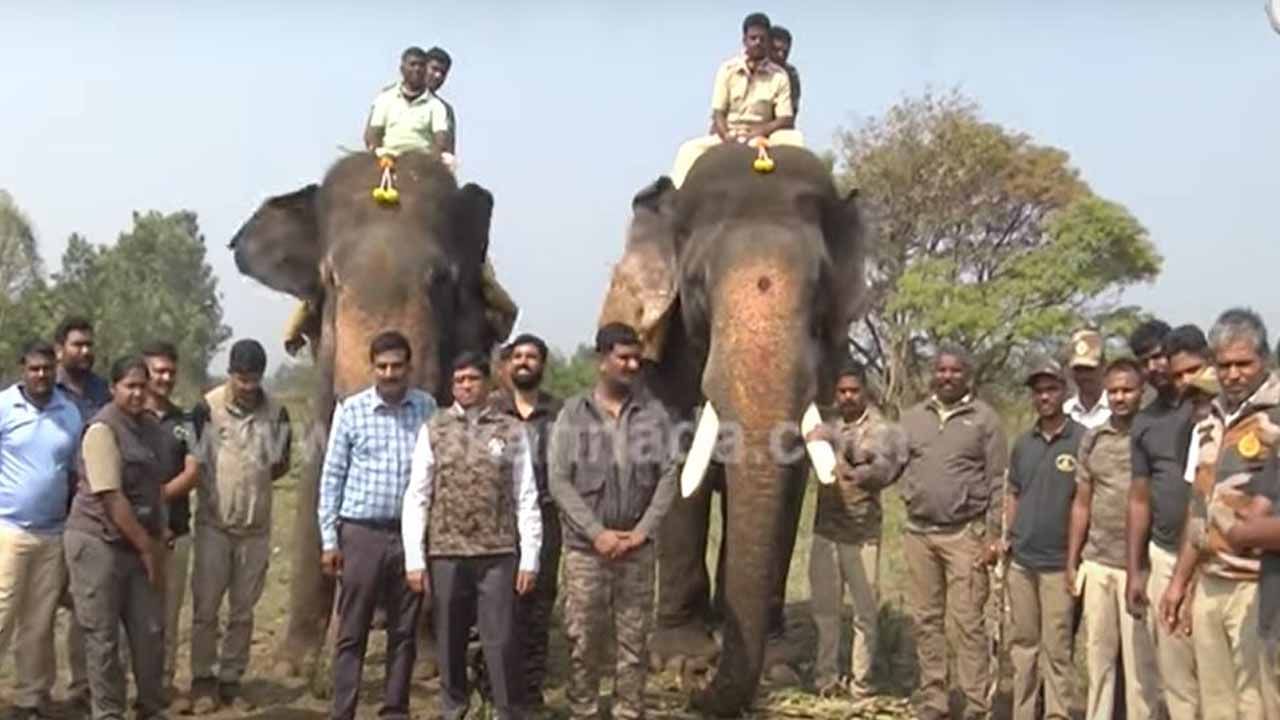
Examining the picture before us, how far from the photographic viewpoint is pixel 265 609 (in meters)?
12.6

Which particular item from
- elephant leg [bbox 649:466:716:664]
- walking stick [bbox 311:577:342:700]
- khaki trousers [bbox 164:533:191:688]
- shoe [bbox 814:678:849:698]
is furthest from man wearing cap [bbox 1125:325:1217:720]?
khaki trousers [bbox 164:533:191:688]

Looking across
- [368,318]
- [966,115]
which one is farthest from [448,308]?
[966,115]

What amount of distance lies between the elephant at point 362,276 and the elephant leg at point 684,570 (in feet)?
5.12

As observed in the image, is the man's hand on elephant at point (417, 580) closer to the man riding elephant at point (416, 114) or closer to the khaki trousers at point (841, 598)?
the khaki trousers at point (841, 598)

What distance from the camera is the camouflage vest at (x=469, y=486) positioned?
788 cm

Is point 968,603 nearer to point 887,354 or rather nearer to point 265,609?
point 265,609

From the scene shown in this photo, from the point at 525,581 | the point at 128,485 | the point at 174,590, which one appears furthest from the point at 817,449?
the point at 174,590

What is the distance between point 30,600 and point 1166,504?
5346mm

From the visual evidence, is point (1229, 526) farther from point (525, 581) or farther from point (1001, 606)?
point (525, 581)

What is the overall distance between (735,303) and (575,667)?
212 cm

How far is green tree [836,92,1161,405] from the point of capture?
113 ft

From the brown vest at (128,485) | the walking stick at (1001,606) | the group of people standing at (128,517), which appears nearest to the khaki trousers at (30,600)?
the group of people standing at (128,517)

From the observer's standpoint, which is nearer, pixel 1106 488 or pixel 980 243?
pixel 1106 488

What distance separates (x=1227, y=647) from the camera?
707 centimetres
